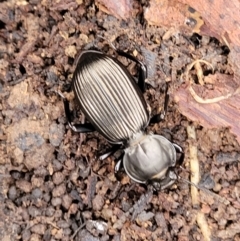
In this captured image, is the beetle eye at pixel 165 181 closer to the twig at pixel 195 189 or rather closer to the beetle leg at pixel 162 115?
the twig at pixel 195 189

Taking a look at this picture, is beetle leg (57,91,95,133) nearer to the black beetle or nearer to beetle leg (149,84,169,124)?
the black beetle

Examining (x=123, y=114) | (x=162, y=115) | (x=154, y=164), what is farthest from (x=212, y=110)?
(x=123, y=114)

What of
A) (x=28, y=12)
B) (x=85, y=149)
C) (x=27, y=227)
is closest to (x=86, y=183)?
(x=85, y=149)

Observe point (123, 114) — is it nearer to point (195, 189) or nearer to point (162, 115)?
point (162, 115)

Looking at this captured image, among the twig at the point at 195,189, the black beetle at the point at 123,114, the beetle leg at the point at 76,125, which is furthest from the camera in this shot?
the twig at the point at 195,189

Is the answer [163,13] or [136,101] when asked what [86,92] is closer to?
[136,101]

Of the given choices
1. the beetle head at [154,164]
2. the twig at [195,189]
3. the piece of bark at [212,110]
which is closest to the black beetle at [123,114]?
the beetle head at [154,164]
